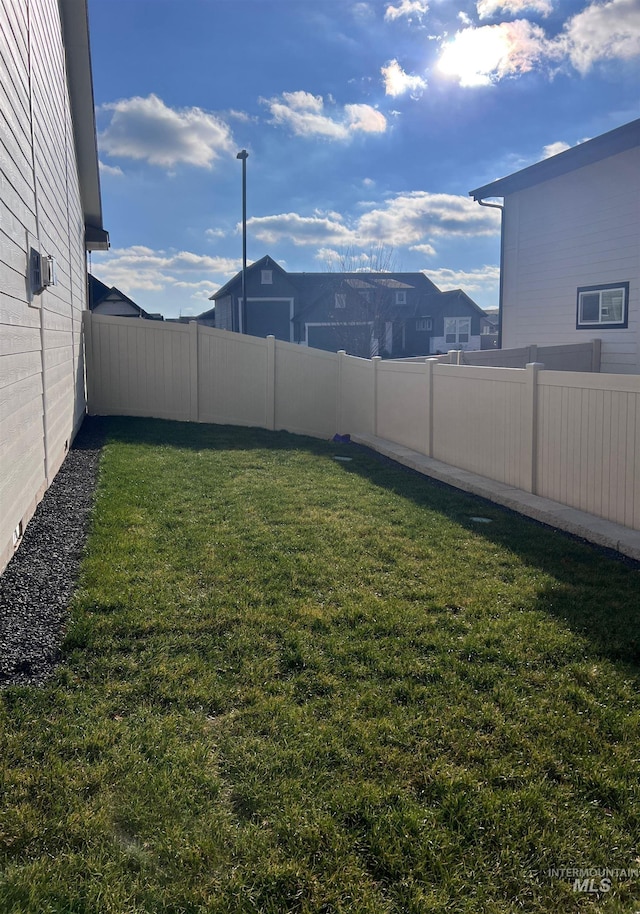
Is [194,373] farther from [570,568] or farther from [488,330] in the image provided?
[488,330]

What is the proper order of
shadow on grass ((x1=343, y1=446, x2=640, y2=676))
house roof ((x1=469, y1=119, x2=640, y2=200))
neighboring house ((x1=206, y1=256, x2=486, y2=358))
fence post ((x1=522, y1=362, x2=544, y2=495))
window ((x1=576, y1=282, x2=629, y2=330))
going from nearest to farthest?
shadow on grass ((x1=343, y1=446, x2=640, y2=676)), fence post ((x1=522, y1=362, x2=544, y2=495)), house roof ((x1=469, y1=119, x2=640, y2=200)), window ((x1=576, y1=282, x2=629, y2=330)), neighboring house ((x1=206, y1=256, x2=486, y2=358))

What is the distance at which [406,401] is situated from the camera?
33.5 feet

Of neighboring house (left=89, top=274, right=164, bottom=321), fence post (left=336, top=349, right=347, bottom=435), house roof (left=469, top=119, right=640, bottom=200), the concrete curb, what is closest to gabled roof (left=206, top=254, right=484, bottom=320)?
neighboring house (left=89, top=274, right=164, bottom=321)

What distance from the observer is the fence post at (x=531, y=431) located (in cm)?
705

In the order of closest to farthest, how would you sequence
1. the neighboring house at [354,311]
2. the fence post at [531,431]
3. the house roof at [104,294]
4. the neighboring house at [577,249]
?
the fence post at [531,431], the neighboring house at [577,249], the house roof at [104,294], the neighboring house at [354,311]

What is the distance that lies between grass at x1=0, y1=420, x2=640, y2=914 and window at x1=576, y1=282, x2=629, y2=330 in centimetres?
734

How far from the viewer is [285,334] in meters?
41.1

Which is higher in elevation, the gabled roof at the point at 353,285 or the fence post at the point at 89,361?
the gabled roof at the point at 353,285

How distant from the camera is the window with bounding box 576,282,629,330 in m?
11.2

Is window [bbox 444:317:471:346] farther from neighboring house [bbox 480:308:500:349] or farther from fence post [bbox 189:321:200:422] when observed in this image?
fence post [bbox 189:321:200:422]

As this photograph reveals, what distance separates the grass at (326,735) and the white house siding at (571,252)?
7513 mm
